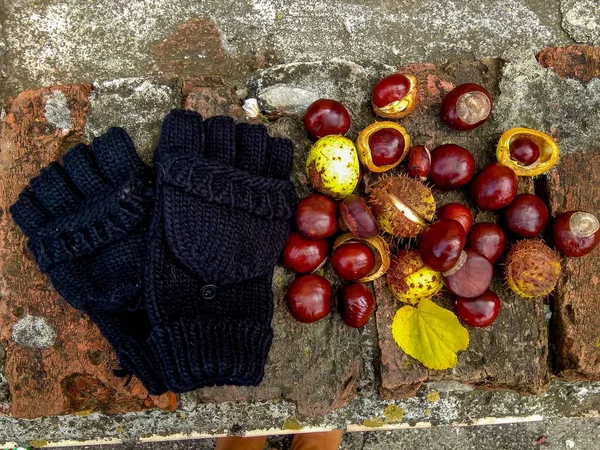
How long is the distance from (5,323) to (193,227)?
0.79 m

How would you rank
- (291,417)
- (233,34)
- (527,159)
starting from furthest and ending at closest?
(233,34), (291,417), (527,159)

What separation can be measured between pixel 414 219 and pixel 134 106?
1.06 m

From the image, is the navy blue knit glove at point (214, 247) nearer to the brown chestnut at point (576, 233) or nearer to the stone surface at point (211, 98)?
the stone surface at point (211, 98)

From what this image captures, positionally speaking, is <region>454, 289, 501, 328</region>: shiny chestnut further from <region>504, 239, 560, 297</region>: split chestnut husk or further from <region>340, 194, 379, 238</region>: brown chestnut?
<region>340, 194, 379, 238</region>: brown chestnut

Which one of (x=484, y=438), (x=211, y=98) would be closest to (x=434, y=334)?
(x=211, y=98)

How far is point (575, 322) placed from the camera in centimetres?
193

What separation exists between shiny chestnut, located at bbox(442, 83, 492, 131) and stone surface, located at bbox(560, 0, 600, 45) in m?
0.71

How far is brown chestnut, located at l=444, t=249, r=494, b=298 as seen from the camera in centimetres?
176

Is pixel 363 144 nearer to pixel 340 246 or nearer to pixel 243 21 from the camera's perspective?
pixel 340 246

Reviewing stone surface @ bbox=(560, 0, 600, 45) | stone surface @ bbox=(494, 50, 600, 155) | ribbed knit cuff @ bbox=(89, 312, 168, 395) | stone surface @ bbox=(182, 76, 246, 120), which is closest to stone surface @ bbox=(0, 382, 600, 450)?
ribbed knit cuff @ bbox=(89, 312, 168, 395)

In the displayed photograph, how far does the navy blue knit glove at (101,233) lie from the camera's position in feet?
5.62

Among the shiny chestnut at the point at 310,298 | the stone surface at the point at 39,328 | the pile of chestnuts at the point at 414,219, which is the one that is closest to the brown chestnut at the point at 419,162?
the pile of chestnuts at the point at 414,219

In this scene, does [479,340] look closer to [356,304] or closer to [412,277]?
[412,277]

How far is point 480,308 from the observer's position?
5.86 ft
